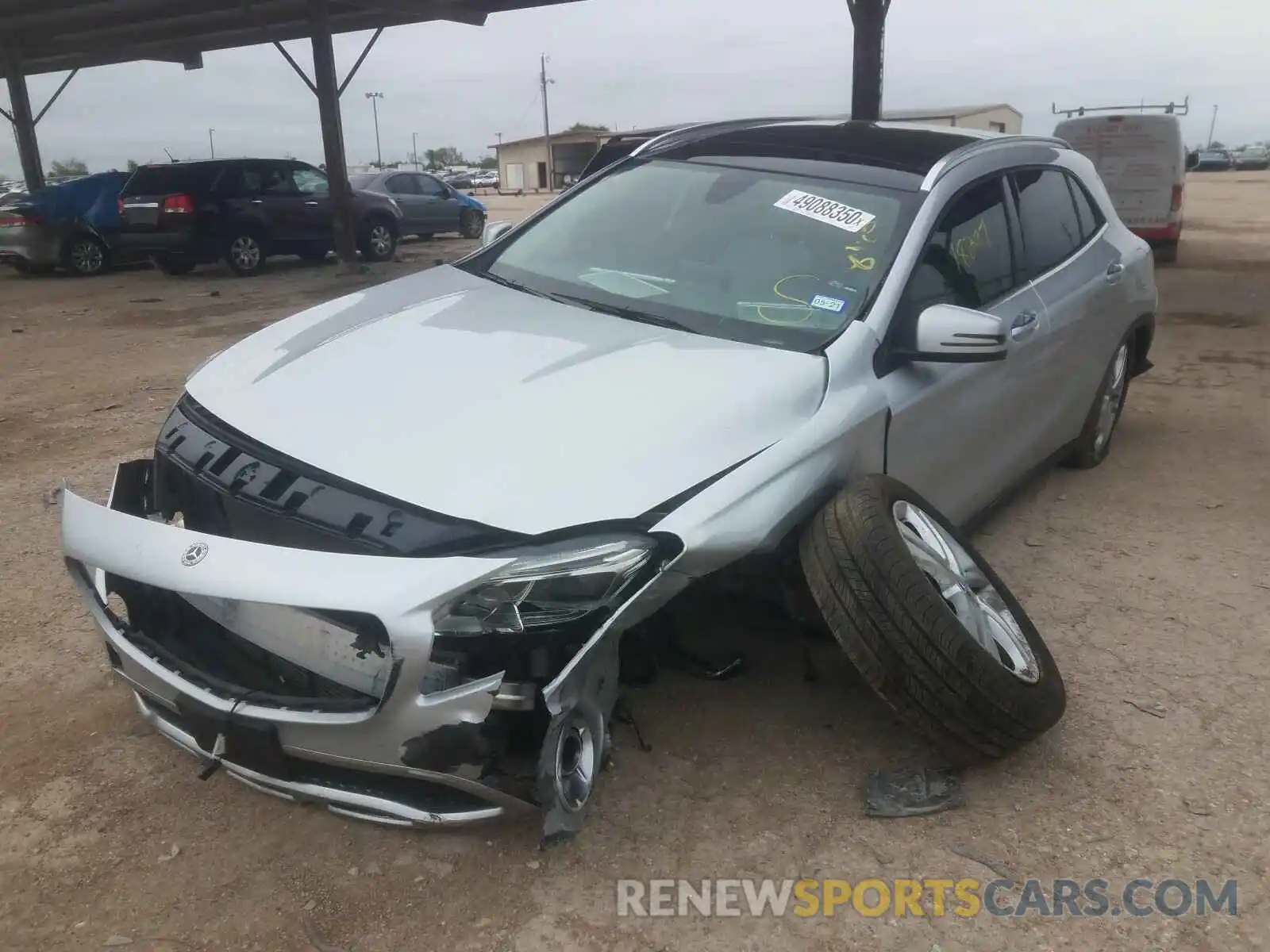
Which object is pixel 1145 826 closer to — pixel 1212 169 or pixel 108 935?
pixel 108 935

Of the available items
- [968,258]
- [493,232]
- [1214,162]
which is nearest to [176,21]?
[493,232]

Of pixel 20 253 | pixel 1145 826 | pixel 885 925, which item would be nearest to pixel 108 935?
pixel 885 925

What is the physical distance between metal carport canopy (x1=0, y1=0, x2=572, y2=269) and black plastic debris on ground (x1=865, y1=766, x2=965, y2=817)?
44.2ft

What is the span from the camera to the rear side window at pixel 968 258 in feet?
10.4

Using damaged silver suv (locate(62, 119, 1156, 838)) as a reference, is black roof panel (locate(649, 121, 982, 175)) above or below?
above

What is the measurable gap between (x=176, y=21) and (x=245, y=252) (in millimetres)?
6574

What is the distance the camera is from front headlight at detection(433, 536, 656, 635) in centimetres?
203

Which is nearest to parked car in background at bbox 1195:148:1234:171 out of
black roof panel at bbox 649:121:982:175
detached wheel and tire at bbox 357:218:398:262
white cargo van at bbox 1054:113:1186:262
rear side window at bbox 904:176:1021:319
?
white cargo van at bbox 1054:113:1186:262

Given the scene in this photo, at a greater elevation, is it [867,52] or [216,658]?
[867,52]

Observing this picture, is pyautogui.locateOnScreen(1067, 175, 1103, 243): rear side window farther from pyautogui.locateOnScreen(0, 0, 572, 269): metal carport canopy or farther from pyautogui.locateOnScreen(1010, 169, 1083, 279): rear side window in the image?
pyautogui.locateOnScreen(0, 0, 572, 269): metal carport canopy

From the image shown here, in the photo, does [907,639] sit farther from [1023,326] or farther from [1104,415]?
[1104,415]

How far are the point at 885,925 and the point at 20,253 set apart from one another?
1649cm

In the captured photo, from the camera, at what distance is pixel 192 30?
18969mm

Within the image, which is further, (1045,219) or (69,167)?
(69,167)
